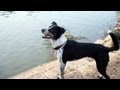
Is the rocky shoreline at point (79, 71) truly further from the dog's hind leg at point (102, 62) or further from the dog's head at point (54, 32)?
the dog's head at point (54, 32)

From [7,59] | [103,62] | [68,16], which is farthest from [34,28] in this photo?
[103,62]

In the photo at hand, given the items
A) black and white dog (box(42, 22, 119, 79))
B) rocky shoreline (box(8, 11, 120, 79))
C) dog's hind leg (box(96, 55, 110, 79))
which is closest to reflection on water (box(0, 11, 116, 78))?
rocky shoreline (box(8, 11, 120, 79))

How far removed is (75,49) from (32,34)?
152 inches

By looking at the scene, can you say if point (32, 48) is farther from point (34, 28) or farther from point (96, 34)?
point (96, 34)

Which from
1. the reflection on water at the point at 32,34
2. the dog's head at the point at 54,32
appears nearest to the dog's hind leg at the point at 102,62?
the dog's head at the point at 54,32

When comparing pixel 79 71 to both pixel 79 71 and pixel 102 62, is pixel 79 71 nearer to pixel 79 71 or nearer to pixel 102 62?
pixel 79 71

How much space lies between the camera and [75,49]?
4074 millimetres

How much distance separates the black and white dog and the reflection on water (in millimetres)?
2311

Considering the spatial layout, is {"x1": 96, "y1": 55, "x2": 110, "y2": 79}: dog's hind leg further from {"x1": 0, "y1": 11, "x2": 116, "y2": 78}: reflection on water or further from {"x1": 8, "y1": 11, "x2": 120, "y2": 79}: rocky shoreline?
{"x1": 0, "y1": 11, "x2": 116, "y2": 78}: reflection on water

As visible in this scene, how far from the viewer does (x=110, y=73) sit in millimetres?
4578

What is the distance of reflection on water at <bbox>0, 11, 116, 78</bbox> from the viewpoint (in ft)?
21.5

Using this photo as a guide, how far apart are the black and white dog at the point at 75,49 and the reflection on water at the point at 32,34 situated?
231cm
